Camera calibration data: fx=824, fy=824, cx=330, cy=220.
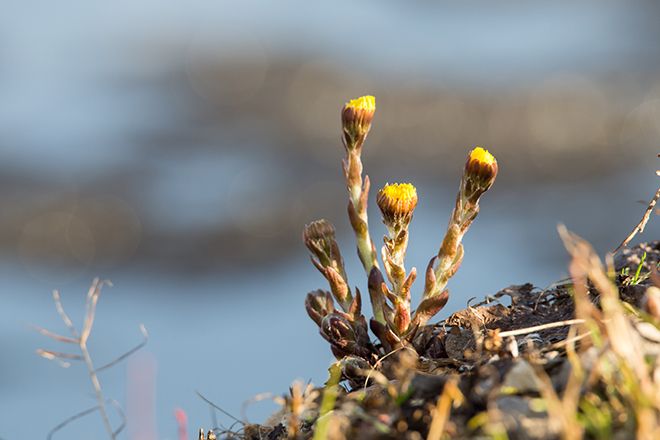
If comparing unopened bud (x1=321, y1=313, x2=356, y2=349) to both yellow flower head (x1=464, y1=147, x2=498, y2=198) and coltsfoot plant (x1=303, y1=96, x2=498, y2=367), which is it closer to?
coltsfoot plant (x1=303, y1=96, x2=498, y2=367)

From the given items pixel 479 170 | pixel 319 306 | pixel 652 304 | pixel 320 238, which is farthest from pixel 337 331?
pixel 652 304

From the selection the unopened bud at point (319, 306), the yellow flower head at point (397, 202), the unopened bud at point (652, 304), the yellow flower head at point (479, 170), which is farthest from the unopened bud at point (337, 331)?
the unopened bud at point (652, 304)

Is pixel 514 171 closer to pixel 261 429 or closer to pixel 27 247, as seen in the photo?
pixel 27 247

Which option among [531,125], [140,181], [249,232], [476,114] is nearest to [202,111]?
[140,181]

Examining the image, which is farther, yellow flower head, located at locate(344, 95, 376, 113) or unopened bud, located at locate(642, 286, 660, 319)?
yellow flower head, located at locate(344, 95, 376, 113)

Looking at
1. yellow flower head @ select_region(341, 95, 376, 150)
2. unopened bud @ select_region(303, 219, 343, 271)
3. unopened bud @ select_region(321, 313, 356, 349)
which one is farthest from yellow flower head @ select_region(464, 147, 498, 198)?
unopened bud @ select_region(321, 313, 356, 349)

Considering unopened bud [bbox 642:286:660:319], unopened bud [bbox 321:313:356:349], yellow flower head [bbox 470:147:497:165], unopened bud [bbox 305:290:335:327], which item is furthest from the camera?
unopened bud [bbox 305:290:335:327]
